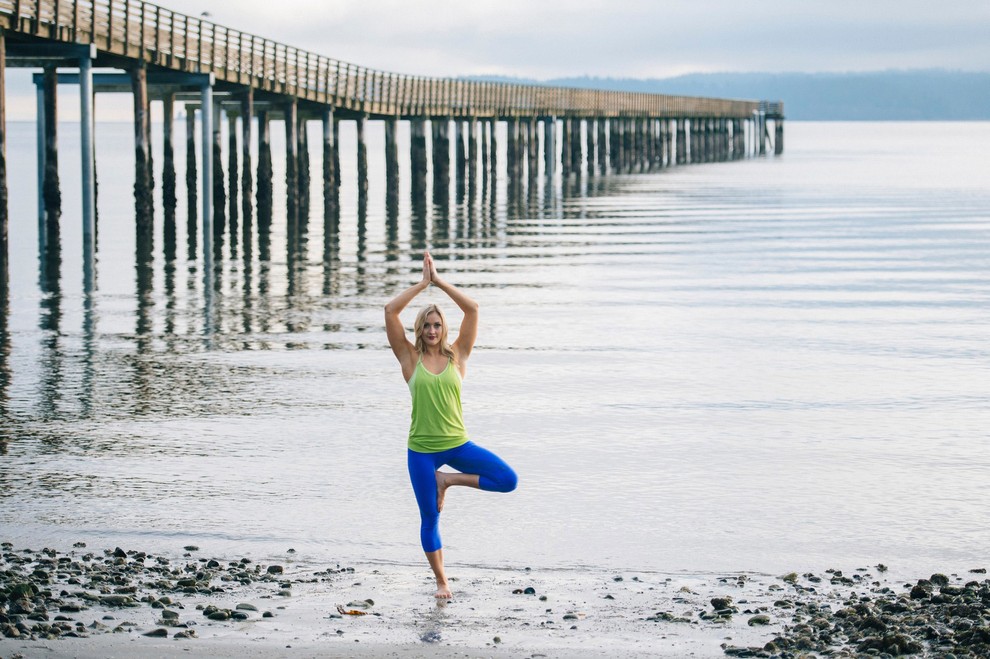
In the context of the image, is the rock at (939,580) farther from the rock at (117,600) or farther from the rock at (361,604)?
the rock at (117,600)

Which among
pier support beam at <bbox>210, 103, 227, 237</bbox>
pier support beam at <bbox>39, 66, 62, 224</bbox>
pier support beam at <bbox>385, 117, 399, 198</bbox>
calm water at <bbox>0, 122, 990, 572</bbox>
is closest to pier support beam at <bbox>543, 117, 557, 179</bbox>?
pier support beam at <bbox>385, 117, 399, 198</bbox>

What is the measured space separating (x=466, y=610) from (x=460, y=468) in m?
0.66

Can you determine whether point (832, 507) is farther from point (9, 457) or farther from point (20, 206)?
point (20, 206)

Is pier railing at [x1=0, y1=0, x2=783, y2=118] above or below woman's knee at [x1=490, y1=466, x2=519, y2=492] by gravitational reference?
above

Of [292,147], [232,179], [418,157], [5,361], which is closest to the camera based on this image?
[5,361]

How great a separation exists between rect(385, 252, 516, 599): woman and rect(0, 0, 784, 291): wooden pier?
1638cm

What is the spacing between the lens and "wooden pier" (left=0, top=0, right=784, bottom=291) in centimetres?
3028

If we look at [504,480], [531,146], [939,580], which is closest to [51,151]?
[504,480]

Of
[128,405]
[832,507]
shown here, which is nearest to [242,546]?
[832,507]

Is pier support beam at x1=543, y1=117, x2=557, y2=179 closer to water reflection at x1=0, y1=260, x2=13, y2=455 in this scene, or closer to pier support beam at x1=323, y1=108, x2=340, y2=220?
pier support beam at x1=323, y1=108, x2=340, y2=220

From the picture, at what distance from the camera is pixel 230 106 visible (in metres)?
49.0

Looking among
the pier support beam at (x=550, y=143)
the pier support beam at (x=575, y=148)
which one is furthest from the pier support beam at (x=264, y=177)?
the pier support beam at (x=575, y=148)

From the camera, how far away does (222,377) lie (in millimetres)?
14172

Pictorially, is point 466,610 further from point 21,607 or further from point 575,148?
point 575,148
